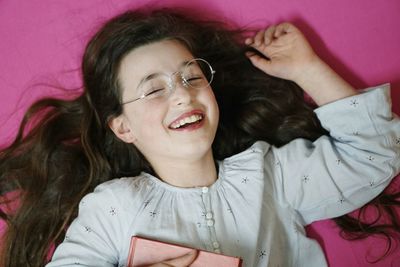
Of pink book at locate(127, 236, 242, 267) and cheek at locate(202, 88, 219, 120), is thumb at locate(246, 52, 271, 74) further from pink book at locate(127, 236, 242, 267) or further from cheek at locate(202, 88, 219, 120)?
pink book at locate(127, 236, 242, 267)

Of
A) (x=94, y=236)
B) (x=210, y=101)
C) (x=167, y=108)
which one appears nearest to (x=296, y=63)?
(x=210, y=101)

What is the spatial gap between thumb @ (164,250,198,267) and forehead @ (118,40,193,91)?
1.30ft

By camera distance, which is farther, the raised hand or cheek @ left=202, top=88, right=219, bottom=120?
the raised hand

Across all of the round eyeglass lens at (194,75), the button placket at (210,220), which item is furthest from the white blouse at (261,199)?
the round eyeglass lens at (194,75)

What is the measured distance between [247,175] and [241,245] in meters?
0.17

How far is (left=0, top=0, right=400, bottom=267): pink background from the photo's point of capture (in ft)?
4.14

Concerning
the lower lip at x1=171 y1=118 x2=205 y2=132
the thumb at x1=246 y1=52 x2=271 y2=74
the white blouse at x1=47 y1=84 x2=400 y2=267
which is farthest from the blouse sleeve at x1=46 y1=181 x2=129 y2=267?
the thumb at x1=246 y1=52 x2=271 y2=74

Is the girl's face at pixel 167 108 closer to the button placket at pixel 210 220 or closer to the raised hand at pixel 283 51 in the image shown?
the button placket at pixel 210 220

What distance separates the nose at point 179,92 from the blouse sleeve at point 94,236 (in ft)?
0.92

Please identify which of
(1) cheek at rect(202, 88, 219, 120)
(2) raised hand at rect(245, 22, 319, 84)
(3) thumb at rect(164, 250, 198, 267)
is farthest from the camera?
(2) raised hand at rect(245, 22, 319, 84)

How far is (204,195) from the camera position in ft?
3.72

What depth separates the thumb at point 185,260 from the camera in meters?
0.97

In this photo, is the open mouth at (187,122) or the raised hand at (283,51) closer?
the open mouth at (187,122)

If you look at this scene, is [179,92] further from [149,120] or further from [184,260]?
[184,260]
